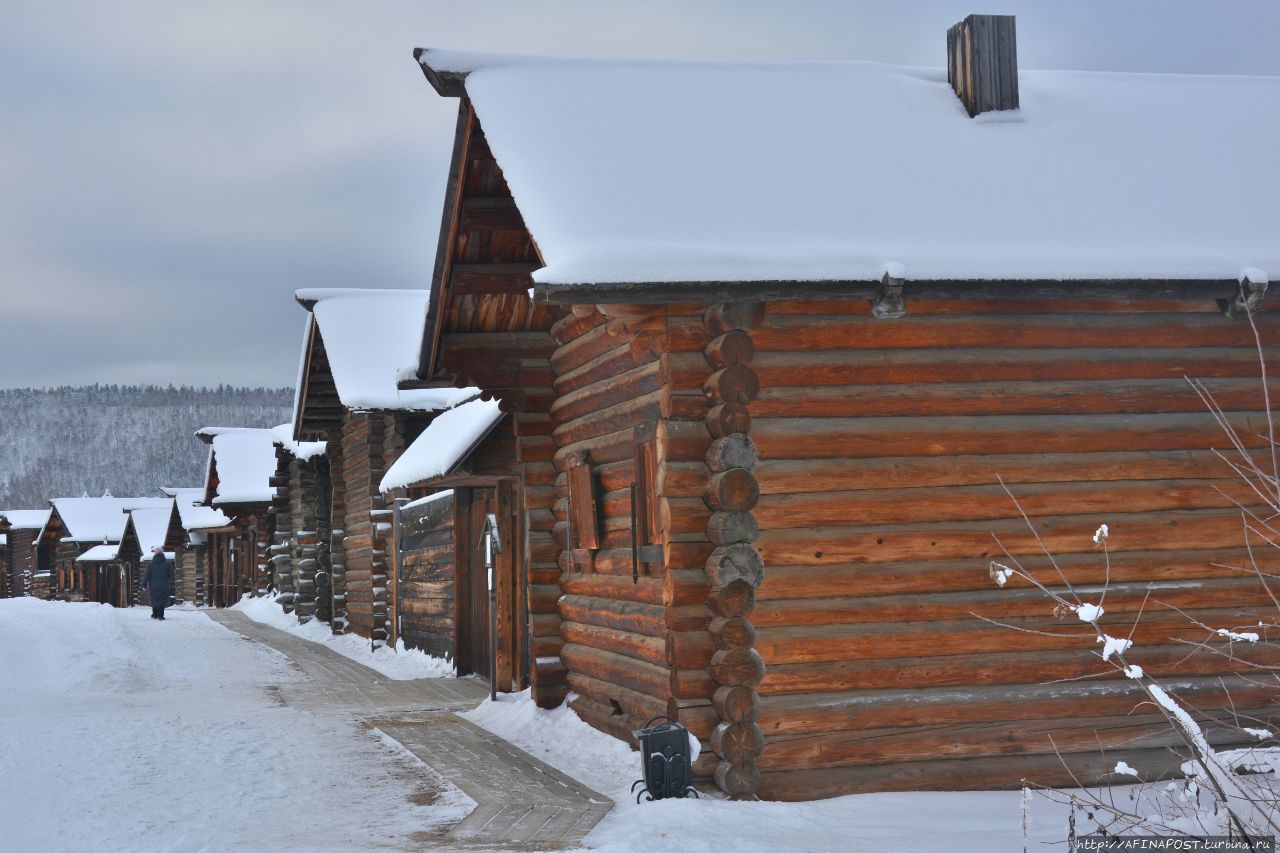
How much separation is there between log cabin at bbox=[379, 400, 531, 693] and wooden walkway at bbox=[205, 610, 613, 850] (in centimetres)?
71

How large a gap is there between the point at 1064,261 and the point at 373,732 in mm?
7921

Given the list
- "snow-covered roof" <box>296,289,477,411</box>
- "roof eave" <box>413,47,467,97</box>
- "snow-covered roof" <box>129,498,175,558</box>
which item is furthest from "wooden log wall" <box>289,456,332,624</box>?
"snow-covered roof" <box>129,498,175,558</box>

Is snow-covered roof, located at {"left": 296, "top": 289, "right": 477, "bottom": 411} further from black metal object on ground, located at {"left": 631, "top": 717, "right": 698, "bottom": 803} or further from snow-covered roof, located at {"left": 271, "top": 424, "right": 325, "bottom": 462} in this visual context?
black metal object on ground, located at {"left": 631, "top": 717, "right": 698, "bottom": 803}

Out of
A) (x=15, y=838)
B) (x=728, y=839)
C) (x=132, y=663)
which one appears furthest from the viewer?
(x=132, y=663)

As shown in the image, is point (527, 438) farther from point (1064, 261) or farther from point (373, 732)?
point (1064, 261)

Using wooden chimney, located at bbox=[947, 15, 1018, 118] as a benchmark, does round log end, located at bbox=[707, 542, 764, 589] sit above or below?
below

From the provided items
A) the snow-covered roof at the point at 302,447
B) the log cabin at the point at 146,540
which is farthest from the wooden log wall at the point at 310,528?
the log cabin at the point at 146,540

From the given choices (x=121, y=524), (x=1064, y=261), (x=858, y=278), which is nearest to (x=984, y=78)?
(x=1064, y=261)

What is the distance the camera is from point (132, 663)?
18.9 meters

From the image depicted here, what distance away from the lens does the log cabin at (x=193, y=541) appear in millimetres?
47469

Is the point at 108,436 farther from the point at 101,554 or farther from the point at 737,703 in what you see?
the point at 737,703

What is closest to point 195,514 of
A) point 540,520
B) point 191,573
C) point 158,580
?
point 191,573

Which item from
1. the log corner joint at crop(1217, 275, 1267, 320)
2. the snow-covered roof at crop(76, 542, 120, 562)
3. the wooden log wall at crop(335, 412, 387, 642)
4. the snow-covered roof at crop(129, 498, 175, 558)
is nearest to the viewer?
the log corner joint at crop(1217, 275, 1267, 320)

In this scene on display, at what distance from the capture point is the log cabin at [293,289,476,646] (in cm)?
2172
